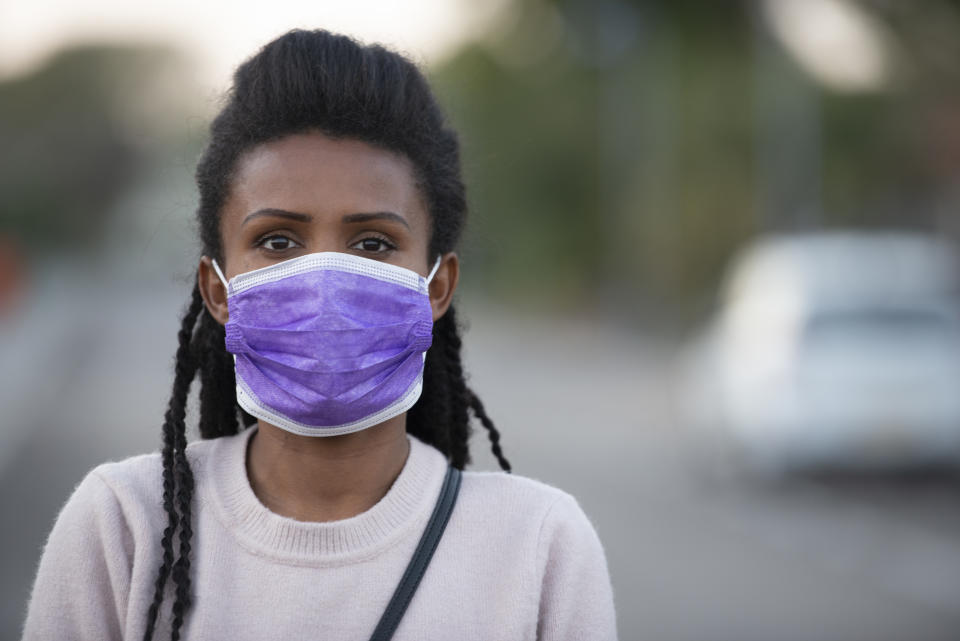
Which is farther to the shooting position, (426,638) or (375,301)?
(375,301)

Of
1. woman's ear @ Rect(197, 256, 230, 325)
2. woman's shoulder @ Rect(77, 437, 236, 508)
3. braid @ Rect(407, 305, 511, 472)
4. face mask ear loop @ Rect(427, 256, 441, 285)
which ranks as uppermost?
face mask ear loop @ Rect(427, 256, 441, 285)

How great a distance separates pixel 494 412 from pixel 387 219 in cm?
1450

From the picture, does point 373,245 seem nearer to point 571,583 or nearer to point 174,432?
point 174,432

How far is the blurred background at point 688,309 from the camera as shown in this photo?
25.5 feet

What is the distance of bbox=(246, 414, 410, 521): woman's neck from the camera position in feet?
8.59

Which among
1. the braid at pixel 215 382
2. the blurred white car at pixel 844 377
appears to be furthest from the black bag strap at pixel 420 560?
the blurred white car at pixel 844 377

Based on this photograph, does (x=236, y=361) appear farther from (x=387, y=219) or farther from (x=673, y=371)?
(x=673, y=371)

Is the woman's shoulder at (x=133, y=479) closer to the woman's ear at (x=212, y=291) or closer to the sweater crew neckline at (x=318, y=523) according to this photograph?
the sweater crew neckline at (x=318, y=523)

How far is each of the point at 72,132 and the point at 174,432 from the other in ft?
230

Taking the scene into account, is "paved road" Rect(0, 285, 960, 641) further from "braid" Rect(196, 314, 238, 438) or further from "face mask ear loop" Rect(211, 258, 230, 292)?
"face mask ear loop" Rect(211, 258, 230, 292)

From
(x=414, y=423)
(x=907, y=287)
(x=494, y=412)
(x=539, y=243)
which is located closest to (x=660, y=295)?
(x=539, y=243)

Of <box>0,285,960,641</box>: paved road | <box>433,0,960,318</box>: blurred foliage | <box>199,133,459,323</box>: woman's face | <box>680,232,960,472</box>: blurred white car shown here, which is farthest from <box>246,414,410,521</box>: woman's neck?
<box>433,0,960,318</box>: blurred foliage

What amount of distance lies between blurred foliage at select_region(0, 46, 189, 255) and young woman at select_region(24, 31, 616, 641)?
2181 inches

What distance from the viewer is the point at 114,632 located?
2.46m
